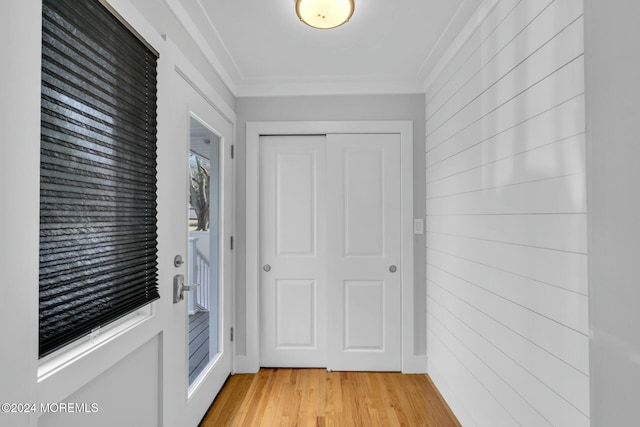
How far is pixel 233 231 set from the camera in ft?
9.07

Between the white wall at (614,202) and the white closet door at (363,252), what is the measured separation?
242 centimetres

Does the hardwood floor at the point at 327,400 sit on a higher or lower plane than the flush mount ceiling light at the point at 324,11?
lower

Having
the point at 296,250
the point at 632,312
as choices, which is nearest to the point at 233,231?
the point at 296,250

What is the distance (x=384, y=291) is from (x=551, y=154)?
5.98 feet

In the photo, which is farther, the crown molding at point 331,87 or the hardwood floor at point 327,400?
the crown molding at point 331,87

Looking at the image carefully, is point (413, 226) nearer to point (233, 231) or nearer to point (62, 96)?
point (233, 231)

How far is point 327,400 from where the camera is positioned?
2330 mm

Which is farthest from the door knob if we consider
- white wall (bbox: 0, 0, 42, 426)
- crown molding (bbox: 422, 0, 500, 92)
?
crown molding (bbox: 422, 0, 500, 92)

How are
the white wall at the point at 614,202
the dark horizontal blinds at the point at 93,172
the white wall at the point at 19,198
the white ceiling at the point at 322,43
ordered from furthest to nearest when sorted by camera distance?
1. the white ceiling at the point at 322,43
2. the dark horizontal blinds at the point at 93,172
3. the white wall at the point at 19,198
4. the white wall at the point at 614,202

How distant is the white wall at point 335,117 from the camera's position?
2768 millimetres

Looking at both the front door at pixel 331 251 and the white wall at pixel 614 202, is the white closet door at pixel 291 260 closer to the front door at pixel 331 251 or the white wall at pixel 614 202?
the front door at pixel 331 251

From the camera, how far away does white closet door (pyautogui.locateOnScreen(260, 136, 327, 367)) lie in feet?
9.33

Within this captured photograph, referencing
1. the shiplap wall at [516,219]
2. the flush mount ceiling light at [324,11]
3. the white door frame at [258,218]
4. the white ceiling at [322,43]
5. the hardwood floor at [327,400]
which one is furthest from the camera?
the white door frame at [258,218]

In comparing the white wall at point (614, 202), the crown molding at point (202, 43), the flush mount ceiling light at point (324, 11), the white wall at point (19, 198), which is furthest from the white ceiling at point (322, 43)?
the white wall at point (614, 202)
